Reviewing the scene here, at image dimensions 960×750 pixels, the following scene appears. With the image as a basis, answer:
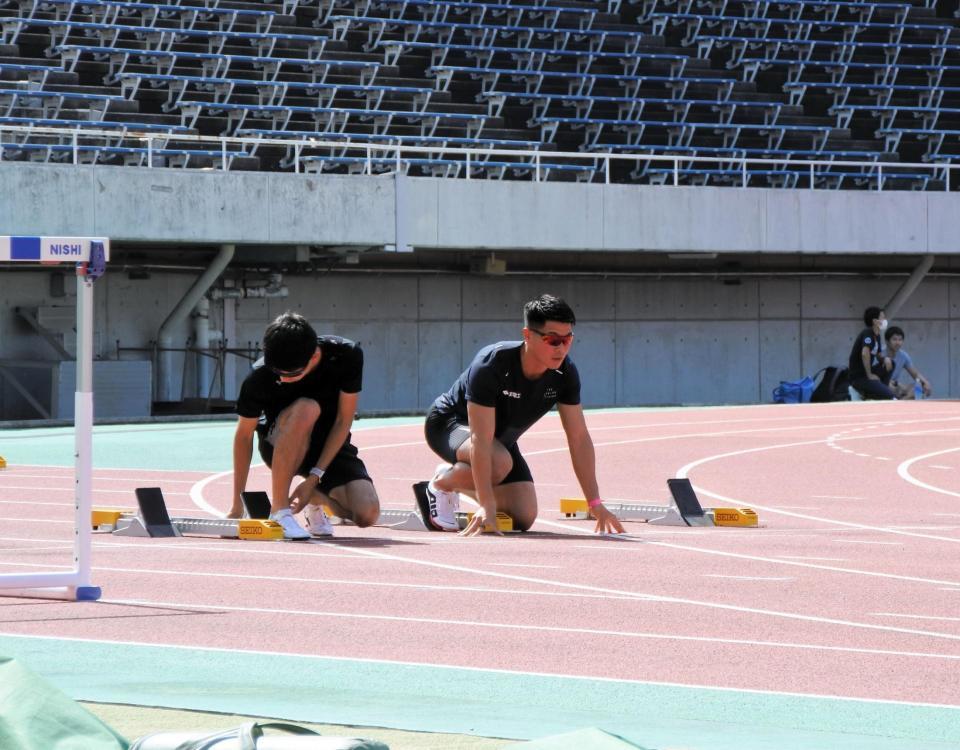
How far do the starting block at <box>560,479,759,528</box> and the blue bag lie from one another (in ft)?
59.9

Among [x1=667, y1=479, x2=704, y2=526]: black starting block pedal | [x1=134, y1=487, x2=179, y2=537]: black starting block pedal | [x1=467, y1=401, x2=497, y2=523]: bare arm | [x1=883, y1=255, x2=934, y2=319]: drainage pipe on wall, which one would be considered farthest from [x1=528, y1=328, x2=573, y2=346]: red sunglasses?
[x1=883, y1=255, x2=934, y2=319]: drainage pipe on wall

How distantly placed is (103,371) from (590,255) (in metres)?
9.73

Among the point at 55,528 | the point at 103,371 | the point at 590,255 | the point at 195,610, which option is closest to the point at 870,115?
the point at 590,255

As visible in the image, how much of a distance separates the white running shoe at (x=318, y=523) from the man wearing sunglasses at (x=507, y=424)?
26.4 inches

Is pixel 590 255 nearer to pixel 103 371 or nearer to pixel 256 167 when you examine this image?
pixel 256 167

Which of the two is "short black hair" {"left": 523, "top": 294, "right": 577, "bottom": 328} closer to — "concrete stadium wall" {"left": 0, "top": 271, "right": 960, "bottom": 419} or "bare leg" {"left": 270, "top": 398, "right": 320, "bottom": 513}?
"bare leg" {"left": 270, "top": 398, "right": 320, "bottom": 513}

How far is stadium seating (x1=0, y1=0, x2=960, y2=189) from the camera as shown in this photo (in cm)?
2582

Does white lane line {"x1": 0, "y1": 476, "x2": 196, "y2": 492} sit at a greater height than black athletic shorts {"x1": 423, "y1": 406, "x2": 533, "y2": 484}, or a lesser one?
lesser

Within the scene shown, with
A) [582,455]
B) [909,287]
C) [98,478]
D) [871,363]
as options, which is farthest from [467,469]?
[909,287]

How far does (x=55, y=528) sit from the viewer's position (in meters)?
10.5

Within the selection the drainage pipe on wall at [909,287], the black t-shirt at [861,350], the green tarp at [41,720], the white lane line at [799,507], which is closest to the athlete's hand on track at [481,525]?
the white lane line at [799,507]

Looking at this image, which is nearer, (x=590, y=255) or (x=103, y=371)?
(x=103, y=371)

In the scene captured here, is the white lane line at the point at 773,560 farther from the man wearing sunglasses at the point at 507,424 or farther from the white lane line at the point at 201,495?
the white lane line at the point at 201,495

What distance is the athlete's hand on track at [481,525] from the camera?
9.38m
